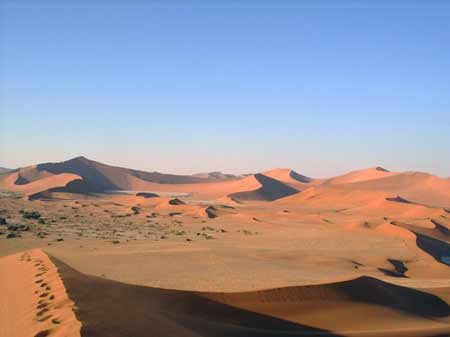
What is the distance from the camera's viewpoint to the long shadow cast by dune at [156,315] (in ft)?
24.2

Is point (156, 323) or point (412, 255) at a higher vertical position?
point (156, 323)

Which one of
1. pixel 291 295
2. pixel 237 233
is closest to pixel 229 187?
pixel 237 233

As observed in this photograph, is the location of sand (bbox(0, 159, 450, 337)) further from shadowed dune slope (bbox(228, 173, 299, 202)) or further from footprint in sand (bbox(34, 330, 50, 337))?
shadowed dune slope (bbox(228, 173, 299, 202))

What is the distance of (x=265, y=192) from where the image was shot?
10262cm

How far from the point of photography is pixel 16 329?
732 centimetres

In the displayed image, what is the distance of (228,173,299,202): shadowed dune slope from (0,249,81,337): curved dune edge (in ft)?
258

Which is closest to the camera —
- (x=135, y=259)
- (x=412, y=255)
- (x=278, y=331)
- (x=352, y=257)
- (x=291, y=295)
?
(x=278, y=331)

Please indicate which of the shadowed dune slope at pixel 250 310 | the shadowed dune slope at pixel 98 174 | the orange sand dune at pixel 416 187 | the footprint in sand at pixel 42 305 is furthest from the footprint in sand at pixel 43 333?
the shadowed dune slope at pixel 98 174

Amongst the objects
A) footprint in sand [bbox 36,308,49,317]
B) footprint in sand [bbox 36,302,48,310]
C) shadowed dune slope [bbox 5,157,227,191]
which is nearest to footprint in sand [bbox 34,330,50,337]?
footprint in sand [bbox 36,308,49,317]

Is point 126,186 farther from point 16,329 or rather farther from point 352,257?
point 16,329

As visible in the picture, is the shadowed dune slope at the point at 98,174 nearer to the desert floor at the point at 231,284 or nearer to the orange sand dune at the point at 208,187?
the orange sand dune at the point at 208,187

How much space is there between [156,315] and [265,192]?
94.4m

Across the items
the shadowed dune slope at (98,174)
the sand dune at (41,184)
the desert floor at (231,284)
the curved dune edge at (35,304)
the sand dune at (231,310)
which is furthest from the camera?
the shadowed dune slope at (98,174)

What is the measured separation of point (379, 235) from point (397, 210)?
87.7 ft
